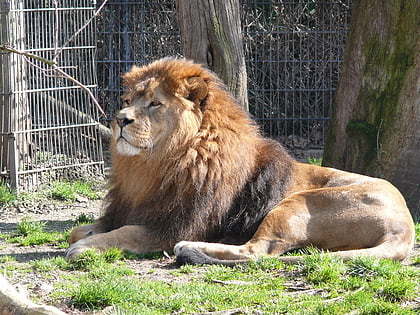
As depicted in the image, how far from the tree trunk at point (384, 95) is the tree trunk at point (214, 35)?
3.99ft

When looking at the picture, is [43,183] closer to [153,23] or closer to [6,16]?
[6,16]

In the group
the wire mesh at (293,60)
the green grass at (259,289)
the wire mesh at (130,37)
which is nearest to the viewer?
the green grass at (259,289)

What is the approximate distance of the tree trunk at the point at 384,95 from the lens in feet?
24.7

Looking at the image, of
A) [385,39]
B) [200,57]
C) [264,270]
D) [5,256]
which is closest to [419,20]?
[385,39]

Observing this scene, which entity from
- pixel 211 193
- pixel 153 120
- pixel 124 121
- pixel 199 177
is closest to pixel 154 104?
pixel 153 120

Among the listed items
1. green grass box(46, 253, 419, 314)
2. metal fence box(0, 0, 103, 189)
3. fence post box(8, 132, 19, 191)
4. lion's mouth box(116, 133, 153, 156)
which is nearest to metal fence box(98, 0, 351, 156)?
→ metal fence box(0, 0, 103, 189)

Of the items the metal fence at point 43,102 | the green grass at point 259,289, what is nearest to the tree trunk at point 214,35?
the metal fence at point 43,102

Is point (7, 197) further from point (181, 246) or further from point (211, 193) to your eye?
→ point (181, 246)

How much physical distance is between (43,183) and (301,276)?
4716 mm

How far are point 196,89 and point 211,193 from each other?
2.75ft

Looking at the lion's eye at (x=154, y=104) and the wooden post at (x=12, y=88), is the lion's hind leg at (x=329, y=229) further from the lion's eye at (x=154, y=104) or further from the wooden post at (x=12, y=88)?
the wooden post at (x=12, y=88)

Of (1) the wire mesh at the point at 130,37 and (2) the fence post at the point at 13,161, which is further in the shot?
(1) the wire mesh at the point at 130,37

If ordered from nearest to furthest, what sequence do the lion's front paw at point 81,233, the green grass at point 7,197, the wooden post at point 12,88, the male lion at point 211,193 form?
the male lion at point 211,193, the lion's front paw at point 81,233, the green grass at point 7,197, the wooden post at point 12,88

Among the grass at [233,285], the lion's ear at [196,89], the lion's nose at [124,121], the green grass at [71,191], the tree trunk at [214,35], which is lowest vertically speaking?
the green grass at [71,191]
